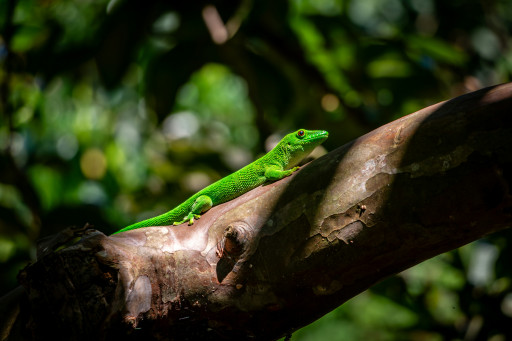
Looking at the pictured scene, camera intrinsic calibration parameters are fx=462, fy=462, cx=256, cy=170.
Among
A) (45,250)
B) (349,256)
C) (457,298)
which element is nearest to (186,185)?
(457,298)

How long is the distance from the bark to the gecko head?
1.58 metres

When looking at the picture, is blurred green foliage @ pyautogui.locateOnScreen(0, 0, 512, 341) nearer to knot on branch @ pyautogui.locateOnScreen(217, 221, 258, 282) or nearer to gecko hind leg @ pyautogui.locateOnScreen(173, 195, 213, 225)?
gecko hind leg @ pyautogui.locateOnScreen(173, 195, 213, 225)

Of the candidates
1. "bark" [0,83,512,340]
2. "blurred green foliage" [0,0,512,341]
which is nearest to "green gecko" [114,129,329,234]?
"blurred green foliage" [0,0,512,341]

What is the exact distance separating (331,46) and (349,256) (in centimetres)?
357

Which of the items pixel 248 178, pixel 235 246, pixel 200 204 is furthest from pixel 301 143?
pixel 235 246

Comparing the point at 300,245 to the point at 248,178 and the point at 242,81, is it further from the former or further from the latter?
the point at 242,81

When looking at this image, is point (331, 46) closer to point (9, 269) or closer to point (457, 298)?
point (457, 298)

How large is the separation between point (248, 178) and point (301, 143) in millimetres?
530

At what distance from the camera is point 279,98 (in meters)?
4.73

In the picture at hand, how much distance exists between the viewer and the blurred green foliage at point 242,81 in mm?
3801

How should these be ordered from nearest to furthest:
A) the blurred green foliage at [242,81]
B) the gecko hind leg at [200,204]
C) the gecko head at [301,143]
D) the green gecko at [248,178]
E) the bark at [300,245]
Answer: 1. the bark at [300,245]
2. the gecko hind leg at [200,204]
3. the green gecko at [248,178]
4. the gecko head at [301,143]
5. the blurred green foliage at [242,81]

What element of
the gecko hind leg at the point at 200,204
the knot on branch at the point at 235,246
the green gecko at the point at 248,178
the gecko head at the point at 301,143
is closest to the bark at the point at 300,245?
the knot on branch at the point at 235,246

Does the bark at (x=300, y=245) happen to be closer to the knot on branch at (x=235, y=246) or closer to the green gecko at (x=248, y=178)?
the knot on branch at (x=235, y=246)

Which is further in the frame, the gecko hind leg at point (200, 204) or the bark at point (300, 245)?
the gecko hind leg at point (200, 204)
